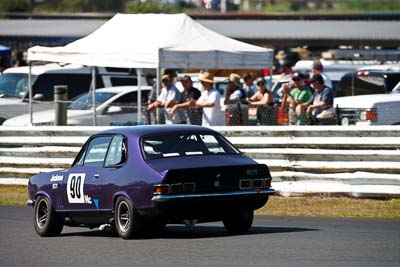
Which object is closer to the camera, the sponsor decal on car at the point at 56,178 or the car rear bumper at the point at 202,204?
the car rear bumper at the point at 202,204

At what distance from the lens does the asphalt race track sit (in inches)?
382

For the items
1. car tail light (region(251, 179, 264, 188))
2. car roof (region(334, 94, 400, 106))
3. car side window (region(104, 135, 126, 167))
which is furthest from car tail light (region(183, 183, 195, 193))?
car roof (region(334, 94, 400, 106))

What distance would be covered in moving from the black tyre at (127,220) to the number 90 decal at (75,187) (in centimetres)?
79

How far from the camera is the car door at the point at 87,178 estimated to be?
1221cm

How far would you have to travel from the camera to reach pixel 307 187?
1633 cm

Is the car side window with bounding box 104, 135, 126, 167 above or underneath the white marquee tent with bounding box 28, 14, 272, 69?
underneath

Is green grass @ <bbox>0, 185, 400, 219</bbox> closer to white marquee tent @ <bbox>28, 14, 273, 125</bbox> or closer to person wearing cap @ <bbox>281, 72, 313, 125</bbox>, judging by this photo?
person wearing cap @ <bbox>281, 72, 313, 125</bbox>

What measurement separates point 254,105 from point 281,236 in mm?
8714

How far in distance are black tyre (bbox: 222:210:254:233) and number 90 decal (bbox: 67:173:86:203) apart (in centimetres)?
171

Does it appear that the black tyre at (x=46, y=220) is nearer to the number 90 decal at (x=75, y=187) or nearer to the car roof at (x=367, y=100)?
the number 90 decal at (x=75, y=187)

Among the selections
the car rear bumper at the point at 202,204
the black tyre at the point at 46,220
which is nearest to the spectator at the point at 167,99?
the black tyre at the point at 46,220

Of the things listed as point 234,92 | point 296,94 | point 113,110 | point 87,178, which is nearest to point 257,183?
point 87,178

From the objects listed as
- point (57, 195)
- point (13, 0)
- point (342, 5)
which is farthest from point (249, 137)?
point (342, 5)

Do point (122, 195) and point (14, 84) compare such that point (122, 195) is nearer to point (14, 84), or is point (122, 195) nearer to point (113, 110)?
point (113, 110)
